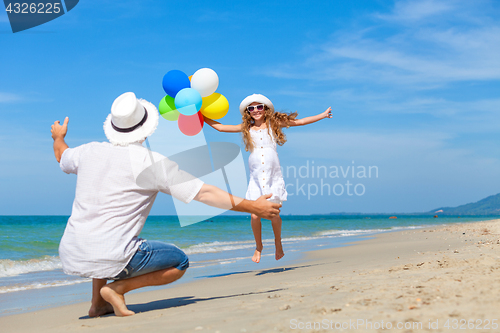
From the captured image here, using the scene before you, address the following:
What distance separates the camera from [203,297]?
356 cm

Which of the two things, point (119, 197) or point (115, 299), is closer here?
point (119, 197)

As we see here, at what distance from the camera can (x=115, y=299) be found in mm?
2721

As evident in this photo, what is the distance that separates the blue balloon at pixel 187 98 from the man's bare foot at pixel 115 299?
7.64ft

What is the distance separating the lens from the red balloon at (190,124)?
4662 millimetres

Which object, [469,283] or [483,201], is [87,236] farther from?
[483,201]

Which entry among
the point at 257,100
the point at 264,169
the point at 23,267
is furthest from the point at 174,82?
the point at 23,267

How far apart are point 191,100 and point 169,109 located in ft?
1.25

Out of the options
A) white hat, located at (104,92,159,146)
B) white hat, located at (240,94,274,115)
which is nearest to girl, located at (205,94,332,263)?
white hat, located at (240,94,274,115)

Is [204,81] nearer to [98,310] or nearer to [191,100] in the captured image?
[191,100]

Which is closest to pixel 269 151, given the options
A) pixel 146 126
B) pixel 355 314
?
pixel 146 126

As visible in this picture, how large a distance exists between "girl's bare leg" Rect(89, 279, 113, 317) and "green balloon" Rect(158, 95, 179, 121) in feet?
7.53

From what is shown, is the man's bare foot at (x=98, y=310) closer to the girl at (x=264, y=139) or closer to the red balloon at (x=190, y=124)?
the red balloon at (x=190, y=124)

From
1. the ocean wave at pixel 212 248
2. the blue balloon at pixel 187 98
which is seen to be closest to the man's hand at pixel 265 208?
the blue balloon at pixel 187 98

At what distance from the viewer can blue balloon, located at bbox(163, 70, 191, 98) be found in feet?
15.2
